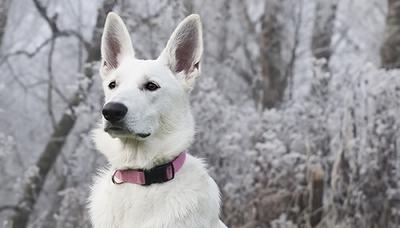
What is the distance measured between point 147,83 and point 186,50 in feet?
1.41

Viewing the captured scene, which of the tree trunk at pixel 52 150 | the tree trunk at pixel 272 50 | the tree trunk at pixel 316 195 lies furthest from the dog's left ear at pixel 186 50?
the tree trunk at pixel 272 50

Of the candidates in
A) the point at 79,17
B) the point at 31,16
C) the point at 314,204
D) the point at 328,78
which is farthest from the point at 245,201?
the point at 31,16

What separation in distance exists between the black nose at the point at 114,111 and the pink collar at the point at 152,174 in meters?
0.37

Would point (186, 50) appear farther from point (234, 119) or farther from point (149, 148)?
point (234, 119)

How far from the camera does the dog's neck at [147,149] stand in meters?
3.20

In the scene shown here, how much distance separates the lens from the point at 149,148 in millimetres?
3215

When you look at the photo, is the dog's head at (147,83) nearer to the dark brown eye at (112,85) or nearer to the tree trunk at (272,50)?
the dark brown eye at (112,85)

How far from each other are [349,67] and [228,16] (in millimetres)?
2324

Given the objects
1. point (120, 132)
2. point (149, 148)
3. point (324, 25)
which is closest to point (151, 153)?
point (149, 148)

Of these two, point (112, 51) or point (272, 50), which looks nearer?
point (112, 51)

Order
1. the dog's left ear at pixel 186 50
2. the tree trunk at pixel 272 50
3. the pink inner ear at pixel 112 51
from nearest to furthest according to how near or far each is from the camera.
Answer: the dog's left ear at pixel 186 50 → the pink inner ear at pixel 112 51 → the tree trunk at pixel 272 50

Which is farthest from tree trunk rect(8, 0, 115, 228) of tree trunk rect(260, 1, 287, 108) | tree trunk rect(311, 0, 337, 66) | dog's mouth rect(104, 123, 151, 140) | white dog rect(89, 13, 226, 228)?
dog's mouth rect(104, 123, 151, 140)

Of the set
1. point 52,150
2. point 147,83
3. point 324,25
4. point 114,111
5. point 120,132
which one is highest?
point 324,25

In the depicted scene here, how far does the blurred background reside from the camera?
6.68 meters
